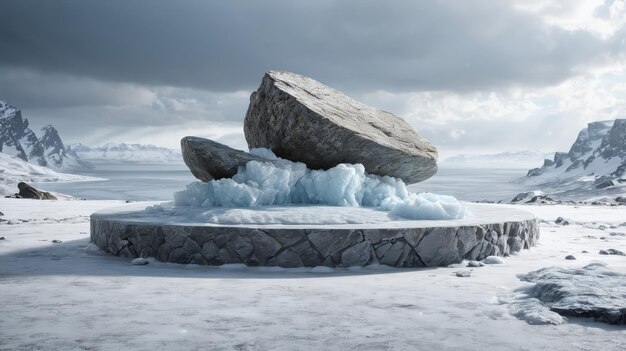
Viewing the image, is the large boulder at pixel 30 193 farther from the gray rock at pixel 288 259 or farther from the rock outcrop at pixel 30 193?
the gray rock at pixel 288 259

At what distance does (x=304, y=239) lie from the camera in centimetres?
732

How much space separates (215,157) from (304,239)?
3128mm

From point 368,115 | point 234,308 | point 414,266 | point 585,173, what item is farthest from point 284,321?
point 585,173

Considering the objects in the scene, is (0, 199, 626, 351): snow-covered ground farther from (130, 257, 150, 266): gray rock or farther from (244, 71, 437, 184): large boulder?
(244, 71, 437, 184): large boulder

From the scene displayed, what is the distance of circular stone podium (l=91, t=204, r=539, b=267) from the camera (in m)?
7.34

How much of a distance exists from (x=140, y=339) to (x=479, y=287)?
11.9 feet

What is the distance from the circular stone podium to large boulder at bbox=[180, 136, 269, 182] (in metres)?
1.31

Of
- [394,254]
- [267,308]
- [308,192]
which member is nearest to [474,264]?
[394,254]

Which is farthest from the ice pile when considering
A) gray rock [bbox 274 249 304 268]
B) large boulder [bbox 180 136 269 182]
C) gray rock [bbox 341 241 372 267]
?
gray rock [bbox 274 249 304 268]

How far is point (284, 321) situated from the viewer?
454cm

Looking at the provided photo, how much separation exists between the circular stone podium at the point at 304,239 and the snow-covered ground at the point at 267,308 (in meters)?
0.22

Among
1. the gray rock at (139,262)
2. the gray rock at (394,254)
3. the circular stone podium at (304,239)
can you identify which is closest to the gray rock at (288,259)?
the circular stone podium at (304,239)

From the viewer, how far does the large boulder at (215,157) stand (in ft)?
32.1

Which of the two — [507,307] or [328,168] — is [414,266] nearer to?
[507,307]
